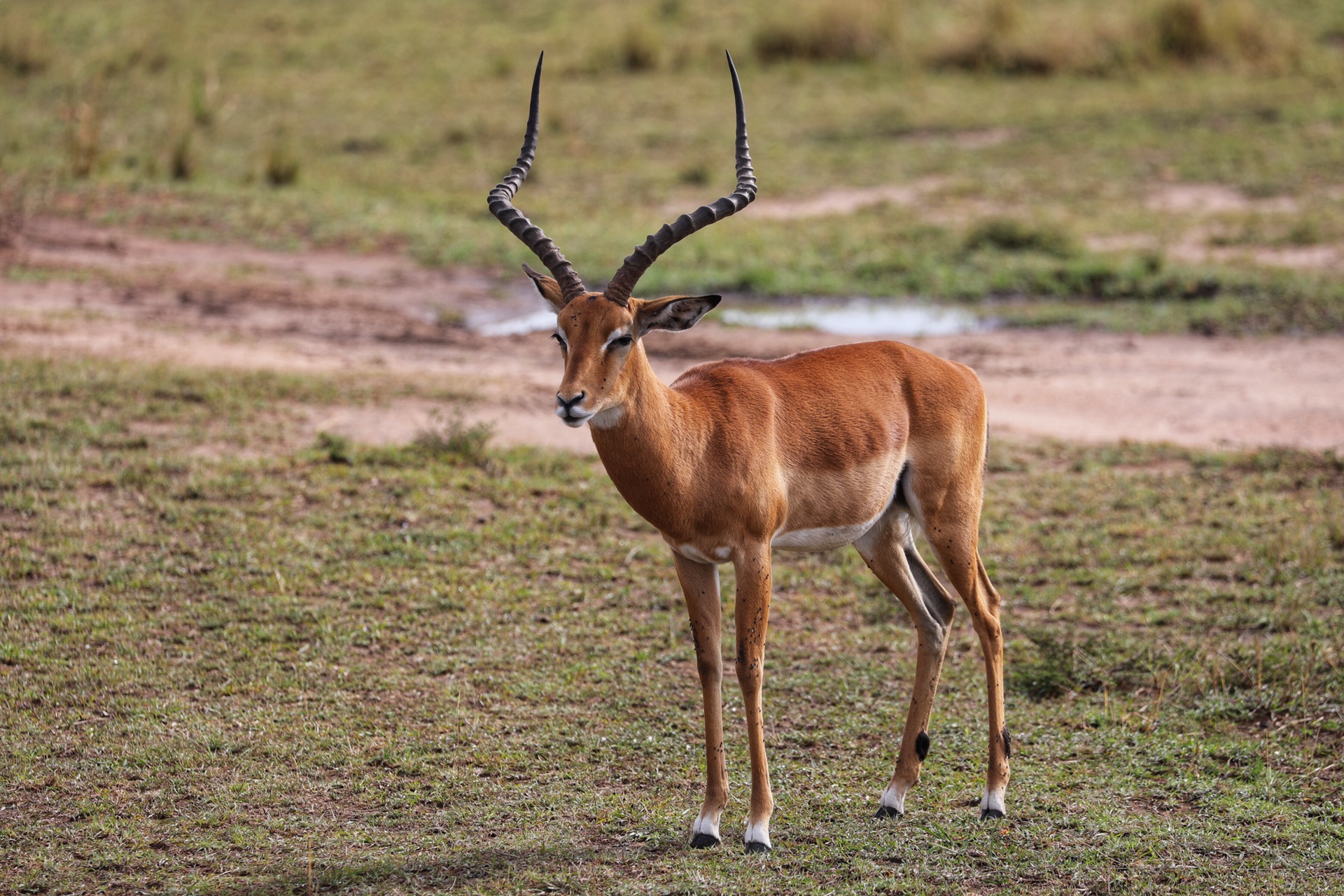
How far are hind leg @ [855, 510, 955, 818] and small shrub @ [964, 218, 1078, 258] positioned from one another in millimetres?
8632

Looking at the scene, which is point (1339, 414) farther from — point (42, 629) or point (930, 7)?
point (930, 7)

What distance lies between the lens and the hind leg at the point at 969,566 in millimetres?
5543

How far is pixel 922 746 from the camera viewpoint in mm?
5582

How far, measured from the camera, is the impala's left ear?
4.99 m

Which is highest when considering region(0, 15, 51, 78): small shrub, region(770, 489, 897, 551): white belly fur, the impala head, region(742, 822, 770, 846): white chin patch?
region(0, 15, 51, 78): small shrub

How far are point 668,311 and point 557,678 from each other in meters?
2.43

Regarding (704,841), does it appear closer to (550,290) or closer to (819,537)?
(819,537)

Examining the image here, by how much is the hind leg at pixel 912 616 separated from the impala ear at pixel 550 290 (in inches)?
60.8

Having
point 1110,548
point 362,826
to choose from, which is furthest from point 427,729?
point 1110,548

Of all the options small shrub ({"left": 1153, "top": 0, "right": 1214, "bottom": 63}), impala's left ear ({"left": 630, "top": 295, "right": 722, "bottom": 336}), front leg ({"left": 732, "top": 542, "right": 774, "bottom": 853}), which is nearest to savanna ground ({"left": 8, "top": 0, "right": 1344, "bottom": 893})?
front leg ({"left": 732, "top": 542, "right": 774, "bottom": 853})

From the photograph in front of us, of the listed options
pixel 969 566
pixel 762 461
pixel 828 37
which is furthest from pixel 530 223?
pixel 828 37

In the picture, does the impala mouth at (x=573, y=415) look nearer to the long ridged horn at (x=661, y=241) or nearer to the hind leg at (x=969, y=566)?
the long ridged horn at (x=661, y=241)

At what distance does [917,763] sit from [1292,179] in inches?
490

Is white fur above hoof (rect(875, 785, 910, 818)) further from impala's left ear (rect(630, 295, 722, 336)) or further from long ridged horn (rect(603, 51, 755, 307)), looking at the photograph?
long ridged horn (rect(603, 51, 755, 307))
